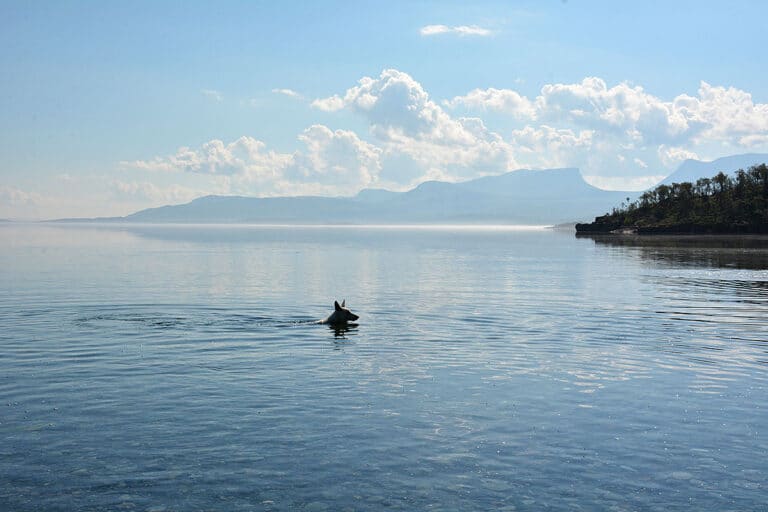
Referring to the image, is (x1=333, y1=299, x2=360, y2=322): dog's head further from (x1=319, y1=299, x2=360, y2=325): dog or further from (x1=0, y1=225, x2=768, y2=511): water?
(x1=0, y1=225, x2=768, y2=511): water

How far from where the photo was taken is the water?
55.1ft

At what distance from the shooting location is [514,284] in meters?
75.1

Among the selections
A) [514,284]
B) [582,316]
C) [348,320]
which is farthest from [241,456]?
[514,284]

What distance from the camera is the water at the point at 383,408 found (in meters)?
16.8

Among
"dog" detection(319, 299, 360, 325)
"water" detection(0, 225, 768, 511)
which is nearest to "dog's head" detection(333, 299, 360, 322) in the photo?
"dog" detection(319, 299, 360, 325)

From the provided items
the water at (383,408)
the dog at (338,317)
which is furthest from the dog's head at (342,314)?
the water at (383,408)

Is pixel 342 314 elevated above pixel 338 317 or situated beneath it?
elevated above

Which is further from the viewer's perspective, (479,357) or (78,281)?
(78,281)

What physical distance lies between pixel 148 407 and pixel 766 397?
71.7 ft

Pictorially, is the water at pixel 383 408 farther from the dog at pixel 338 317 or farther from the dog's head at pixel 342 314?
the dog's head at pixel 342 314

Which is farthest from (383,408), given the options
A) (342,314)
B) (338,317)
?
(342,314)

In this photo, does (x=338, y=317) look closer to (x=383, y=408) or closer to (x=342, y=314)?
(x=342, y=314)

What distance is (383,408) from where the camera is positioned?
941 inches

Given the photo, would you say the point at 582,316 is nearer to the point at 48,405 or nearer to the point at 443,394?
the point at 443,394
